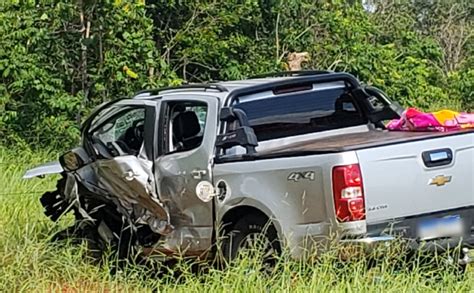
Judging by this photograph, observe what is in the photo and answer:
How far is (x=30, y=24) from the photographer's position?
12.9 m

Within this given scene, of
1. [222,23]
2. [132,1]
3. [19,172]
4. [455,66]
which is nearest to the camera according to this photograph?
[19,172]

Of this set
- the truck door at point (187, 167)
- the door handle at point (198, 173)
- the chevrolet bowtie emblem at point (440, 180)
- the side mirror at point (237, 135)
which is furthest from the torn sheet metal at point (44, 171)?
the chevrolet bowtie emblem at point (440, 180)

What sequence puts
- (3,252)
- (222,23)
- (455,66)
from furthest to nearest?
(455,66), (222,23), (3,252)

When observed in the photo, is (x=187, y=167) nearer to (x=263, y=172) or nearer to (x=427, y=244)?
(x=263, y=172)

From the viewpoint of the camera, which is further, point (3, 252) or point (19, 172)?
point (19, 172)

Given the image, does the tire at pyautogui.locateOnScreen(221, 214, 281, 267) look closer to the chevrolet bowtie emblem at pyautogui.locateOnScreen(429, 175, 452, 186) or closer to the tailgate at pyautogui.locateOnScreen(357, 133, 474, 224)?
the tailgate at pyautogui.locateOnScreen(357, 133, 474, 224)

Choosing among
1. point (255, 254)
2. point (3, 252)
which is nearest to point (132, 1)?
point (3, 252)

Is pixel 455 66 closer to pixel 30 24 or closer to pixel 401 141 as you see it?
pixel 30 24

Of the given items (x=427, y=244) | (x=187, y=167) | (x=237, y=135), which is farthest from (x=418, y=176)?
(x=187, y=167)

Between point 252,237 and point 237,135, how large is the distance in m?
0.76

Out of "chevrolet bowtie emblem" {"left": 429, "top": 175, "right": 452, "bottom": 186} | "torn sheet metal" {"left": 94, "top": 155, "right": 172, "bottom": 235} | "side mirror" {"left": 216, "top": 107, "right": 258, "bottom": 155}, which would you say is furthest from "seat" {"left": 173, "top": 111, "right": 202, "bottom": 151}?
"chevrolet bowtie emblem" {"left": 429, "top": 175, "right": 452, "bottom": 186}

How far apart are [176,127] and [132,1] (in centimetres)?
618

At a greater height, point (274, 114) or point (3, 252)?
point (274, 114)

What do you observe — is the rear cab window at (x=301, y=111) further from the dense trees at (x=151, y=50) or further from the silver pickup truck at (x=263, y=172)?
the dense trees at (x=151, y=50)
